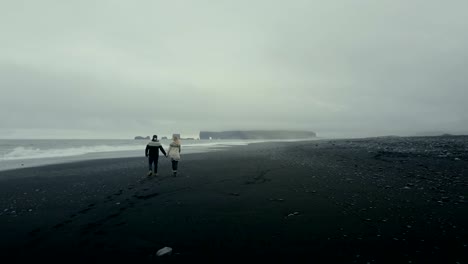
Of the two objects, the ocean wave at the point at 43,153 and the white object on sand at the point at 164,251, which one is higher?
the ocean wave at the point at 43,153

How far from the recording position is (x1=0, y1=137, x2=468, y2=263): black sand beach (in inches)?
231

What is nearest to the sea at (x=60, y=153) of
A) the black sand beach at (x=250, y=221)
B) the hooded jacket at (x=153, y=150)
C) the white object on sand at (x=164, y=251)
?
the hooded jacket at (x=153, y=150)

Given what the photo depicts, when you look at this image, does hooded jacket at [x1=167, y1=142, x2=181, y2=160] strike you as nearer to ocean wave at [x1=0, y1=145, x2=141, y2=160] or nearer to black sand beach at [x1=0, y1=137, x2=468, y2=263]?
black sand beach at [x1=0, y1=137, x2=468, y2=263]

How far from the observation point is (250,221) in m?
8.02

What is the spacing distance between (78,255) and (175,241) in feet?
6.84

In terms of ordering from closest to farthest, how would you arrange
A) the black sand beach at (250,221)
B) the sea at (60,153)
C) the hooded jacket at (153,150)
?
the black sand beach at (250,221) → the hooded jacket at (153,150) → the sea at (60,153)

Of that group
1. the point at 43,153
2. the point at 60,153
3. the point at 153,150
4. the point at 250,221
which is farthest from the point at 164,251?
the point at 43,153

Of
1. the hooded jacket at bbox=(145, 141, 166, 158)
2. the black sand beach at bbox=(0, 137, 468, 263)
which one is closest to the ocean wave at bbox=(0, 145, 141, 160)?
the hooded jacket at bbox=(145, 141, 166, 158)

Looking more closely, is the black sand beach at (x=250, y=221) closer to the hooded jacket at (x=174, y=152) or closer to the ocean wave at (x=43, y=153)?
the hooded jacket at (x=174, y=152)

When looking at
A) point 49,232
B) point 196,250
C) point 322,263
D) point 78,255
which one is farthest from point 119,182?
point 322,263

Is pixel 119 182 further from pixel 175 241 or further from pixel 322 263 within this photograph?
pixel 322 263

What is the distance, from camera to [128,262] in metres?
5.66

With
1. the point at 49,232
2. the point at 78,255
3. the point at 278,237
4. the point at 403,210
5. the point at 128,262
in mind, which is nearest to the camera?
the point at 128,262

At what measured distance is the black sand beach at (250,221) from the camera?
19.3ft
